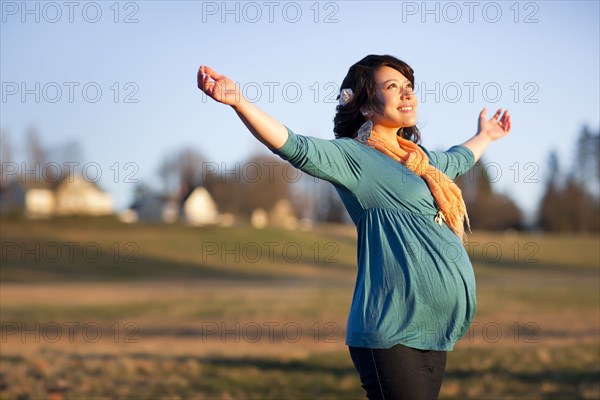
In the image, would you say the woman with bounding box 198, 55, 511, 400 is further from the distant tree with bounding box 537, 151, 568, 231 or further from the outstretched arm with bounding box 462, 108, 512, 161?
the distant tree with bounding box 537, 151, 568, 231

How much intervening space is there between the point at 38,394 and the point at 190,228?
193 ft

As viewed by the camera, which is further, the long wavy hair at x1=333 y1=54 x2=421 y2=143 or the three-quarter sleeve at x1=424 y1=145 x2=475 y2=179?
the three-quarter sleeve at x1=424 y1=145 x2=475 y2=179

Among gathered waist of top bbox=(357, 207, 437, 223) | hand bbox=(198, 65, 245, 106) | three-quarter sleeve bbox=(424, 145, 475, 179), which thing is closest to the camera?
hand bbox=(198, 65, 245, 106)

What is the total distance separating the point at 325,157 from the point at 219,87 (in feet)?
1.47

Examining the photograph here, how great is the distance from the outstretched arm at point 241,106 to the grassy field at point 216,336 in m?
4.35

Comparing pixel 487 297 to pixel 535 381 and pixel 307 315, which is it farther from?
pixel 535 381

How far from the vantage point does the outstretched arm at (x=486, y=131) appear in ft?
13.1

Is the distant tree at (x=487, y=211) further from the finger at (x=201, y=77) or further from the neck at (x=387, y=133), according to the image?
the finger at (x=201, y=77)

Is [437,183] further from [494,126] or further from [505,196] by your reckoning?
[505,196]

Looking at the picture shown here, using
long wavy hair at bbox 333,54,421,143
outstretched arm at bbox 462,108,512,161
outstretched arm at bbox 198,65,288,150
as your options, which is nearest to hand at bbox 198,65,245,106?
outstretched arm at bbox 198,65,288,150

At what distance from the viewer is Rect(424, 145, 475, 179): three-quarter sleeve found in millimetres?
3627

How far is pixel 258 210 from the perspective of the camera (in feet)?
328

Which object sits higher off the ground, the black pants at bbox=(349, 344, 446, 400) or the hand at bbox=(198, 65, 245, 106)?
the hand at bbox=(198, 65, 245, 106)

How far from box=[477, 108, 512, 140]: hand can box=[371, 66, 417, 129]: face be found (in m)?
0.98
